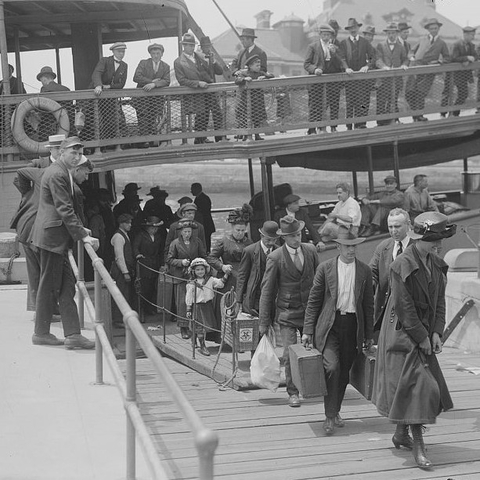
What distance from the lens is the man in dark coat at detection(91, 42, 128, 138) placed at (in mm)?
13367

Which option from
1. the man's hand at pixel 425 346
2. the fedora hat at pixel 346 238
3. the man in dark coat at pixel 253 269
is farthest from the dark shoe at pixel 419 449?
the man in dark coat at pixel 253 269

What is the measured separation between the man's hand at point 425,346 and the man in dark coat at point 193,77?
27.2 ft

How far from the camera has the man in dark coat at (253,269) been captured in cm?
912

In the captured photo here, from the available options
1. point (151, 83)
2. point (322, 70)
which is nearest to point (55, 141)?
point (151, 83)

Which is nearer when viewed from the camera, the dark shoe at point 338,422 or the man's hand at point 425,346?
the man's hand at point 425,346

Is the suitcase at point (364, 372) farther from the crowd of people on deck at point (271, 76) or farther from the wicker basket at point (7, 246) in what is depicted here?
the crowd of people on deck at point (271, 76)

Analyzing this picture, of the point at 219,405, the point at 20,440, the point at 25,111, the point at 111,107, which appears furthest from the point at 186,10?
the point at 20,440

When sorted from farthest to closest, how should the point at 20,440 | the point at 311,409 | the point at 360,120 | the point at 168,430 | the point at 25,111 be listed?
the point at 360,120 < the point at 25,111 < the point at 311,409 < the point at 168,430 < the point at 20,440

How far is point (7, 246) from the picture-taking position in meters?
11.5

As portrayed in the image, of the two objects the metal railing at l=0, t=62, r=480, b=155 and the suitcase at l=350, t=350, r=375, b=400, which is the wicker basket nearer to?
the metal railing at l=0, t=62, r=480, b=155

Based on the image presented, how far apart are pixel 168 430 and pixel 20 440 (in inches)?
76.8

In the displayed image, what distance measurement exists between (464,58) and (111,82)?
19.6ft

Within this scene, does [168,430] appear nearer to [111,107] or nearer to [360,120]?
[111,107]

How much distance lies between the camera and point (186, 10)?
15.2 meters
